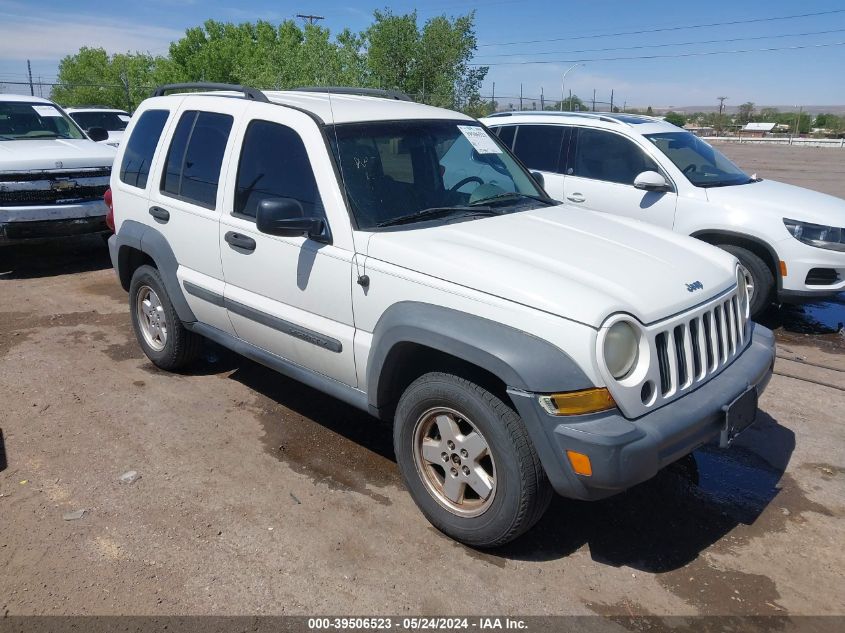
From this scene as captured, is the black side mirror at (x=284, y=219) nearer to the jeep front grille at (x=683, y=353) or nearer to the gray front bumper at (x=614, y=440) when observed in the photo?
the gray front bumper at (x=614, y=440)

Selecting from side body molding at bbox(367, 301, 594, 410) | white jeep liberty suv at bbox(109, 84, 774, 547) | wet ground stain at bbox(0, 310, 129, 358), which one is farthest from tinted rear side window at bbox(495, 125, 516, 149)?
side body molding at bbox(367, 301, 594, 410)

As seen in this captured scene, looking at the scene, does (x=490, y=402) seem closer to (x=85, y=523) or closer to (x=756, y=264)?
(x=85, y=523)

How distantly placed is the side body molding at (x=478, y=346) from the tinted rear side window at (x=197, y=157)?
1740mm

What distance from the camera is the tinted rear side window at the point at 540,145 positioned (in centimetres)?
771

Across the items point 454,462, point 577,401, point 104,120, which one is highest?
point 104,120

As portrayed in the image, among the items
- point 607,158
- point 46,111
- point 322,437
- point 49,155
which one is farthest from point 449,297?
point 46,111

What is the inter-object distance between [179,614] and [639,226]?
3.12 m

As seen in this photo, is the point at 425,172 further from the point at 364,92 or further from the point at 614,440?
the point at 614,440

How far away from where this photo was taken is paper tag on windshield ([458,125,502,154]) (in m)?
4.58

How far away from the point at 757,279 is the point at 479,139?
3396 mm

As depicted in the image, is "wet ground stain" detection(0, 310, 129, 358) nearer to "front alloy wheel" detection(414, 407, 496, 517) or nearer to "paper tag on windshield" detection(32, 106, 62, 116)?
"paper tag on windshield" detection(32, 106, 62, 116)

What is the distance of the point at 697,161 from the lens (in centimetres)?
726

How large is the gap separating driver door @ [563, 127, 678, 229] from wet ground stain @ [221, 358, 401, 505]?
374 centimetres

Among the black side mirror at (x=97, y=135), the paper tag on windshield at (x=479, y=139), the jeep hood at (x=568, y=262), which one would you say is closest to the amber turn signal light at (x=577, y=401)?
the jeep hood at (x=568, y=262)
